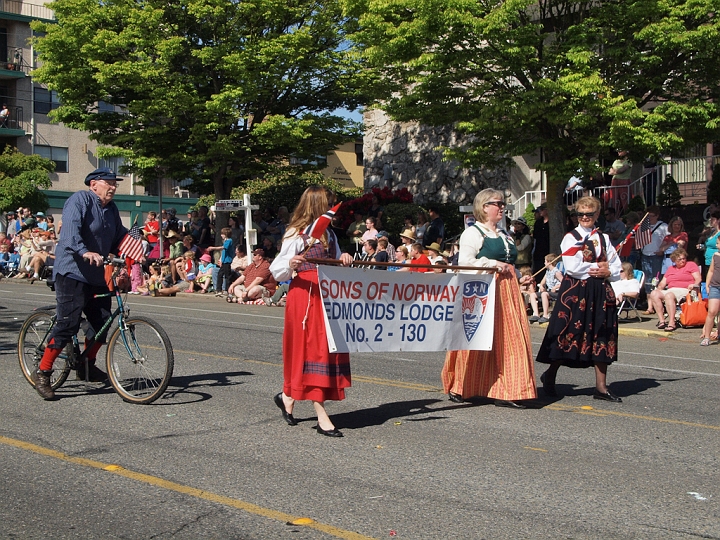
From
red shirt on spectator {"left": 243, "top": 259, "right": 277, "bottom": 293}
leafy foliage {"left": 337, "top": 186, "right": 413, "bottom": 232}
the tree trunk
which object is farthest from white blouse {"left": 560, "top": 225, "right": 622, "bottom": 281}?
leafy foliage {"left": 337, "top": 186, "right": 413, "bottom": 232}

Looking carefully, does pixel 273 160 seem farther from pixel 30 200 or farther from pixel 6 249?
pixel 30 200

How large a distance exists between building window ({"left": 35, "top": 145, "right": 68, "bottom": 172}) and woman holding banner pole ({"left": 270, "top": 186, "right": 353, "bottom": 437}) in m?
48.6

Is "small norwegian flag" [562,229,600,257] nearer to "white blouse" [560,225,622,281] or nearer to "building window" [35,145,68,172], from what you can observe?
"white blouse" [560,225,622,281]

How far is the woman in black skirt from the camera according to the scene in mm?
8508

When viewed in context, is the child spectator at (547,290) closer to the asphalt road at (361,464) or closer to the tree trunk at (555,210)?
the tree trunk at (555,210)

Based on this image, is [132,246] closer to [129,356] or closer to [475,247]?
[129,356]

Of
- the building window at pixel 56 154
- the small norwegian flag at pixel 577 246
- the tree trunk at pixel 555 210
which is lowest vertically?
the small norwegian flag at pixel 577 246

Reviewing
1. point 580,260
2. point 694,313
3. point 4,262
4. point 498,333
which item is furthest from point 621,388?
point 4,262

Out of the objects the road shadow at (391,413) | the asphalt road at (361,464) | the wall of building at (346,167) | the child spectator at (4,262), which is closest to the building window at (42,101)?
the wall of building at (346,167)

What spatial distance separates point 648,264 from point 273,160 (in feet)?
50.2

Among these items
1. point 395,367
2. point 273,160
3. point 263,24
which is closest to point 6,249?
point 273,160

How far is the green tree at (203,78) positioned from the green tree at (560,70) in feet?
22.6

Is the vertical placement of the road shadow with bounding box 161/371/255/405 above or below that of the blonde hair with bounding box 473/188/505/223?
below

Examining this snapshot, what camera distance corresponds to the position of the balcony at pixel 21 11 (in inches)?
1977
